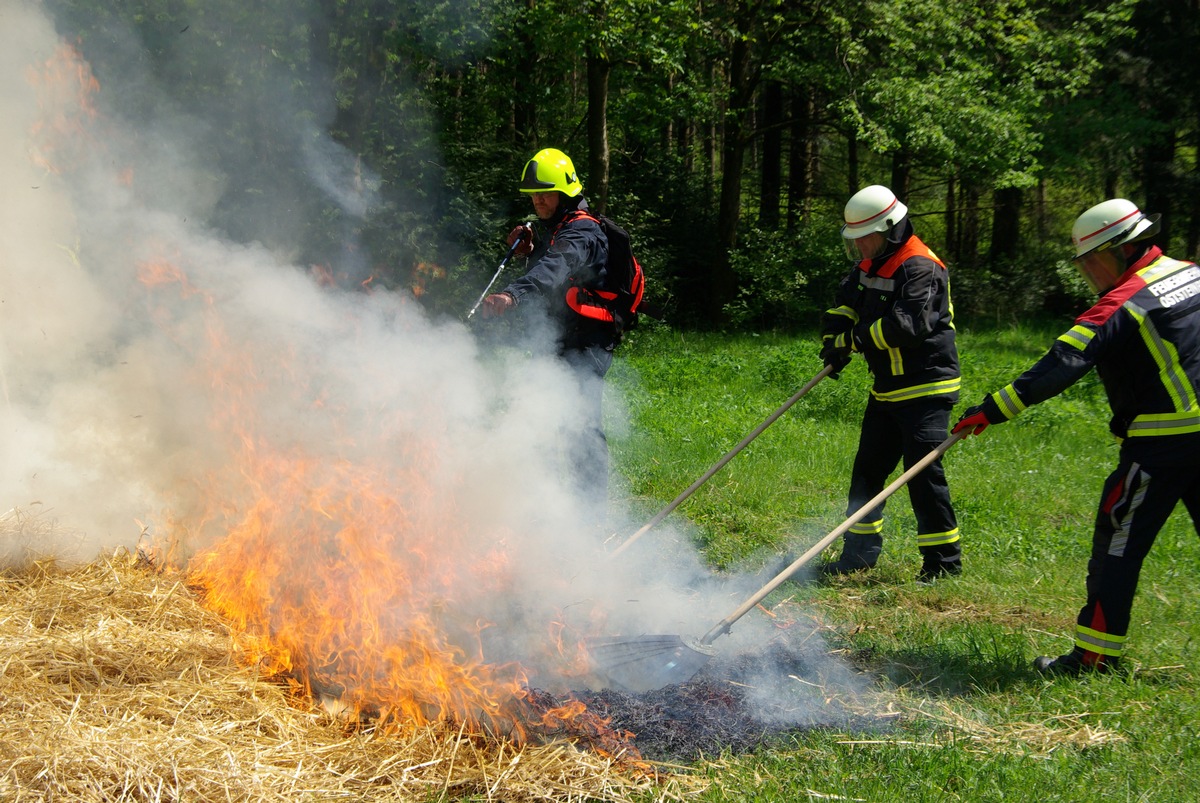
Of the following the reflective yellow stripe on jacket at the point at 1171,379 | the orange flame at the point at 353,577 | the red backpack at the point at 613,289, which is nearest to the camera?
the orange flame at the point at 353,577

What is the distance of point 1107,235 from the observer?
4117 millimetres

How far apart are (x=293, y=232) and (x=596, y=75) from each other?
6684mm

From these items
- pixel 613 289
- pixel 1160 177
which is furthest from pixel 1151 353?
pixel 1160 177

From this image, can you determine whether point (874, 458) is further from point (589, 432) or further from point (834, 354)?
point (589, 432)

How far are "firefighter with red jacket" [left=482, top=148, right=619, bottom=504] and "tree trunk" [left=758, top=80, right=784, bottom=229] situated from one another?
15.2 m

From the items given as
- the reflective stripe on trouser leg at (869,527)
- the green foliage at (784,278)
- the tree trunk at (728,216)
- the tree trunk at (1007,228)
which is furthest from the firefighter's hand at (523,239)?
the tree trunk at (1007,228)

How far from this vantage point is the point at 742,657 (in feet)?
14.1

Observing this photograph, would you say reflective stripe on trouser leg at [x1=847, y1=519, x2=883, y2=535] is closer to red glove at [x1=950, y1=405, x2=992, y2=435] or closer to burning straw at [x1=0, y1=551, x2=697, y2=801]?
red glove at [x1=950, y1=405, x2=992, y2=435]

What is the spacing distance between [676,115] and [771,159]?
14.4 ft

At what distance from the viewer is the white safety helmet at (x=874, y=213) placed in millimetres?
5145

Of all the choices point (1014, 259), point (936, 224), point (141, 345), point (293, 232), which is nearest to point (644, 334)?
point (293, 232)

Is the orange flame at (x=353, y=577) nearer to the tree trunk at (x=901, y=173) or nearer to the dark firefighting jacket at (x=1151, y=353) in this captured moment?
the dark firefighting jacket at (x=1151, y=353)

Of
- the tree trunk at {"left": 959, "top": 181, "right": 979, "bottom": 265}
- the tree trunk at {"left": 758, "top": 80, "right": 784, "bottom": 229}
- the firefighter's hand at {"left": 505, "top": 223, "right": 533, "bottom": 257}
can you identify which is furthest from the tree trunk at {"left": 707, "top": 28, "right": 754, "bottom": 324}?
the firefighter's hand at {"left": 505, "top": 223, "right": 533, "bottom": 257}

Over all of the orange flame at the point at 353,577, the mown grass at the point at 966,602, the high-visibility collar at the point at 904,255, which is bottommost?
the mown grass at the point at 966,602
